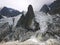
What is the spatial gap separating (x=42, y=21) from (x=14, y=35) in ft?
13.1

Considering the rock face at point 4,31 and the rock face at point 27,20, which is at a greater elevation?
the rock face at point 27,20

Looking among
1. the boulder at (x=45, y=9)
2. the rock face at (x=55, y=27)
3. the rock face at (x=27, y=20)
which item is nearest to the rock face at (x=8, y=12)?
the boulder at (x=45, y=9)

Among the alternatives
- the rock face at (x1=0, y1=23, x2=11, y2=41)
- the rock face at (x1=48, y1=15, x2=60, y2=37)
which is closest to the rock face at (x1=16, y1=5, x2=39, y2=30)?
the rock face at (x1=0, y1=23, x2=11, y2=41)

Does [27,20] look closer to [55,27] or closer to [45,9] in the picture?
[55,27]

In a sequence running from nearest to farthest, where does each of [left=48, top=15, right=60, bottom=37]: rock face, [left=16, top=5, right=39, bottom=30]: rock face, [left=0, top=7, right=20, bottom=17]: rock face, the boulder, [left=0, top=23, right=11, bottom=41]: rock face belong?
[left=48, top=15, right=60, bottom=37]: rock face, [left=0, top=23, right=11, bottom=41]: rock face, [left=16, top=5, right=39, bottom=30]: rock face, the boulder, [left=0, top=7, right=20, bottom=17]: rock face

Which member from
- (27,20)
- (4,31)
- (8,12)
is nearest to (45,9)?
(27,20)

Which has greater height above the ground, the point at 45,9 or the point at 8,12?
the point at 45,9

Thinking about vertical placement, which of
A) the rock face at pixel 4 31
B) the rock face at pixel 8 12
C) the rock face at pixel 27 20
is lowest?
the rock face at pixel 4 31

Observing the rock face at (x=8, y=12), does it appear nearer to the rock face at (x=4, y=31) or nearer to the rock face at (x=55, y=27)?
the rock face at (x=4, y=31)

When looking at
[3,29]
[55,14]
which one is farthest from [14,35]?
[55,14]

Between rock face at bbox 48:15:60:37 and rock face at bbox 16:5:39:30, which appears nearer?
rock face at bbox 48:15:60:37

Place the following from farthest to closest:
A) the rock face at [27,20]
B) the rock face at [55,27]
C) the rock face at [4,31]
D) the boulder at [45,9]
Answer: the boulder at [45,9], the rock face at [27,20], the rock face at [4,31], the rock face at [55,27]

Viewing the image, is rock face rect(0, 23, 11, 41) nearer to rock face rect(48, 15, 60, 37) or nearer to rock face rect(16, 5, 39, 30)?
rock face rect(16, 5, 39, 30)

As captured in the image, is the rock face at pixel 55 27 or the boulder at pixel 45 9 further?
the boulder at pixel 45 9
